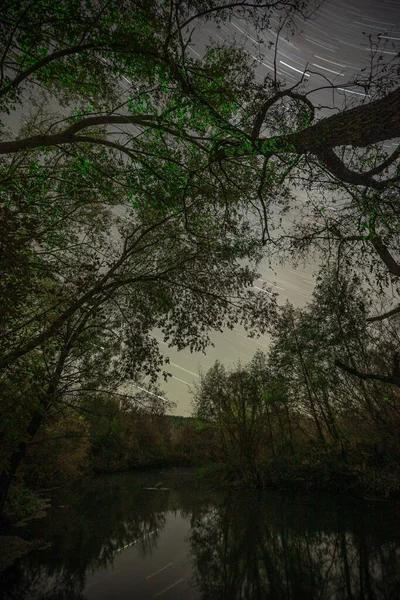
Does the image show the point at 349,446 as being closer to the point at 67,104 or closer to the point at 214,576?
the point at 214,576

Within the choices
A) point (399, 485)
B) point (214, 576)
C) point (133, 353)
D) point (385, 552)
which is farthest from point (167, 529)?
point (399, 485)

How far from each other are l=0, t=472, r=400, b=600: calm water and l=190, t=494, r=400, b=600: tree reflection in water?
2cm

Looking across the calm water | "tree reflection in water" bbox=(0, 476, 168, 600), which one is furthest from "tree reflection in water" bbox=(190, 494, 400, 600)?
"tree reflection in water" bbox=(0, 476, 168, 600)

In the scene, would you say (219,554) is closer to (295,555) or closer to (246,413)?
(295,555)

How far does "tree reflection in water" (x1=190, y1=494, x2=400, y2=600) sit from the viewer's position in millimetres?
6991

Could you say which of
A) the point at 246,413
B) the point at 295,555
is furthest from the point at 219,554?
the point at 246,413

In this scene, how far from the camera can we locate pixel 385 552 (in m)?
9.14

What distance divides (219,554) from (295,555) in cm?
213

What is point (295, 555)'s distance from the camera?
9.20 metres

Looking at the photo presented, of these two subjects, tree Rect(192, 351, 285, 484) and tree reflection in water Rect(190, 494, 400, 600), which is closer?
tree reflection in water Rect(190, 494, 400, 600)

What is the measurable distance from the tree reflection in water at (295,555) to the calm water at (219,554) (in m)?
0.02

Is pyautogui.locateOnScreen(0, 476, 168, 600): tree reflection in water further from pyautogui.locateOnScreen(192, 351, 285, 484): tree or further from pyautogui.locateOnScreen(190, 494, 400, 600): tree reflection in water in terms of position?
pyautogui.locateOnScreen(192, 351, 285, 484): tree

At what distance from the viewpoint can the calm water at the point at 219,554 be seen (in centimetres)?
723

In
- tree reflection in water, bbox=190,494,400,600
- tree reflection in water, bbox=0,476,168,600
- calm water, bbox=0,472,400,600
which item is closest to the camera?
tree reflection in water, bbox=190,494,400,600
